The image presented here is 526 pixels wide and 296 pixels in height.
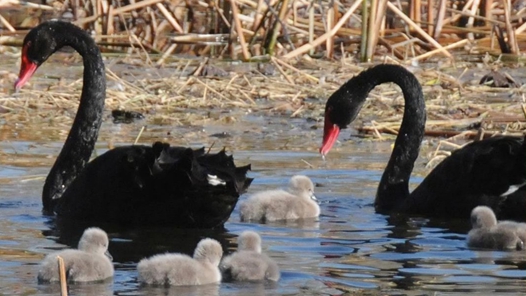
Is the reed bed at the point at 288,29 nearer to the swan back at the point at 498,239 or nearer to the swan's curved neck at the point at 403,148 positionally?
the swan's curved neck at the point at 403,148

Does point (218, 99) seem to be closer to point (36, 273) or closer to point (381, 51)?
point (381, 51)

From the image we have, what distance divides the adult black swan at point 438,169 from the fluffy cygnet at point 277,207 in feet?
2.12

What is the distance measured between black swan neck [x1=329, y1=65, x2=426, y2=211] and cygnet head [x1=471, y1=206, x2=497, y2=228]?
4.85ft

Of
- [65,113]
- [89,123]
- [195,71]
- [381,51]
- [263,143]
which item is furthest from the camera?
[381,51]

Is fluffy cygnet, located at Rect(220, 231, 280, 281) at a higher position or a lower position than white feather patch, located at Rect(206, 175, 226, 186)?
lower

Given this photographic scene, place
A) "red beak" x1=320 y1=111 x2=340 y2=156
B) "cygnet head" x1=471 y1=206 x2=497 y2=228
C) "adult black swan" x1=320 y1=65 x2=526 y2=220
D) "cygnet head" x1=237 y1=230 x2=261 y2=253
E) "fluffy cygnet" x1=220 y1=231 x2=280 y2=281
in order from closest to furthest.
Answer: "fluffy cygnet" x1=220 y1=231 x2=280 y2=281, "cygnet head" x1=237 y1=230 x2=261 y2=253, "cygnet head" x1=471 y1=206 x2=497 y2=228, "adult black swan" x1=320 y1=65 x2=526 y2=220, "red beak" x1=320 y1=111 x2=340 y2=156

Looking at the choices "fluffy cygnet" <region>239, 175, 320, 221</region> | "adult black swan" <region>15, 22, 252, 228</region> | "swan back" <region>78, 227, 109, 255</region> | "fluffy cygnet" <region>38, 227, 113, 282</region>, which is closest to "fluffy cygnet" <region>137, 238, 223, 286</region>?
"fluffy cygnet" <region>38, 227, 113, 282</region>

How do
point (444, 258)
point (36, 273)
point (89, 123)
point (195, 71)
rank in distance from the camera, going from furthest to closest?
point (195, 71), point (89, 123), point (444, 258), point (36, 273)

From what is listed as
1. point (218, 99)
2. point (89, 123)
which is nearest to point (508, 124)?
point (218, 99)

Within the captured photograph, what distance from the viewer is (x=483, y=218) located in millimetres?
6219

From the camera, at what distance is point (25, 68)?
25.9 ft

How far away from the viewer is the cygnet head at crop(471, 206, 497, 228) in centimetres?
618

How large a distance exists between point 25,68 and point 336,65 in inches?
212

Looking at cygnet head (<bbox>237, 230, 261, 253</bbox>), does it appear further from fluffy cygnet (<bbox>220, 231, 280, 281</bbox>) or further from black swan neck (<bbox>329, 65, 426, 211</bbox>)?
black swan neck (<bbox>329, 65, 426, 211</bbox>)
